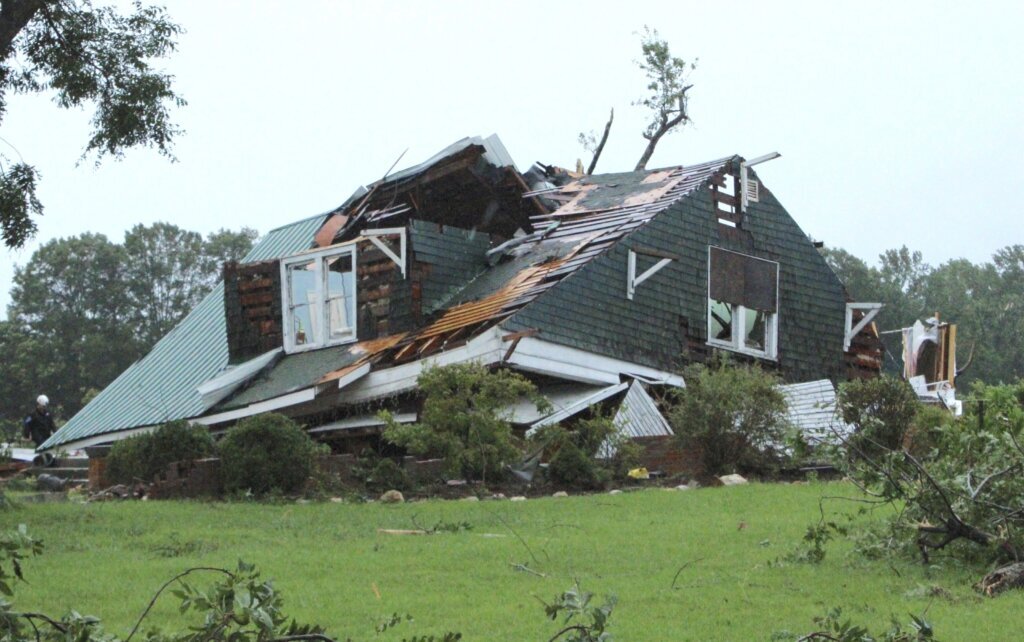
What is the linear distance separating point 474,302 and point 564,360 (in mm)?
1804

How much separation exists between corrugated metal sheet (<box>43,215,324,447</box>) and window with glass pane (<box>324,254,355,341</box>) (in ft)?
8.58

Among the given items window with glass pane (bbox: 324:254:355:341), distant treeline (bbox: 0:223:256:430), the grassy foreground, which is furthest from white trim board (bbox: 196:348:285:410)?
distant treeline (bbox: 0:223:256:430)

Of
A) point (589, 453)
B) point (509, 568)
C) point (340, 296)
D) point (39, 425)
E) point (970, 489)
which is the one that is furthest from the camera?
point (39, 425)

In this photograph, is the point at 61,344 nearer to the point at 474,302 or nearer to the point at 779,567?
the point at 474,302

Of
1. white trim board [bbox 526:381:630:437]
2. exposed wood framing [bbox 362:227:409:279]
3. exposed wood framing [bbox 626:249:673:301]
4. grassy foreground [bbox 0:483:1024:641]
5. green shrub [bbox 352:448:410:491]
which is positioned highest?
exposed wood framing [bbox 362:227:409:279]

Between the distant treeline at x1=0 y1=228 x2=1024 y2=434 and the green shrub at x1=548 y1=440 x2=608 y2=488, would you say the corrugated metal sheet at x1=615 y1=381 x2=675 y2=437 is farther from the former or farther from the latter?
the distant treeline at x1=0 y1=228 x2=1024 y2=434

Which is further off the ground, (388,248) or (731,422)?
(388,248)

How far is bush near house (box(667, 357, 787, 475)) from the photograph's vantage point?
19375mm

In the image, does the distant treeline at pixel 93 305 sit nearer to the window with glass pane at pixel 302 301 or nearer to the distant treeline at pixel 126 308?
the distant treeline at pixel 126 308

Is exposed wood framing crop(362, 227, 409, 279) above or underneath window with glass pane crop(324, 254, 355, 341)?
above

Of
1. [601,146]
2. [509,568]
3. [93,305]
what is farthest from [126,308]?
[509,568]

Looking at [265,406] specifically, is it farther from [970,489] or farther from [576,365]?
[970,489]

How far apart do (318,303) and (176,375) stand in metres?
4.15

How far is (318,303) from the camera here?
26.1m
